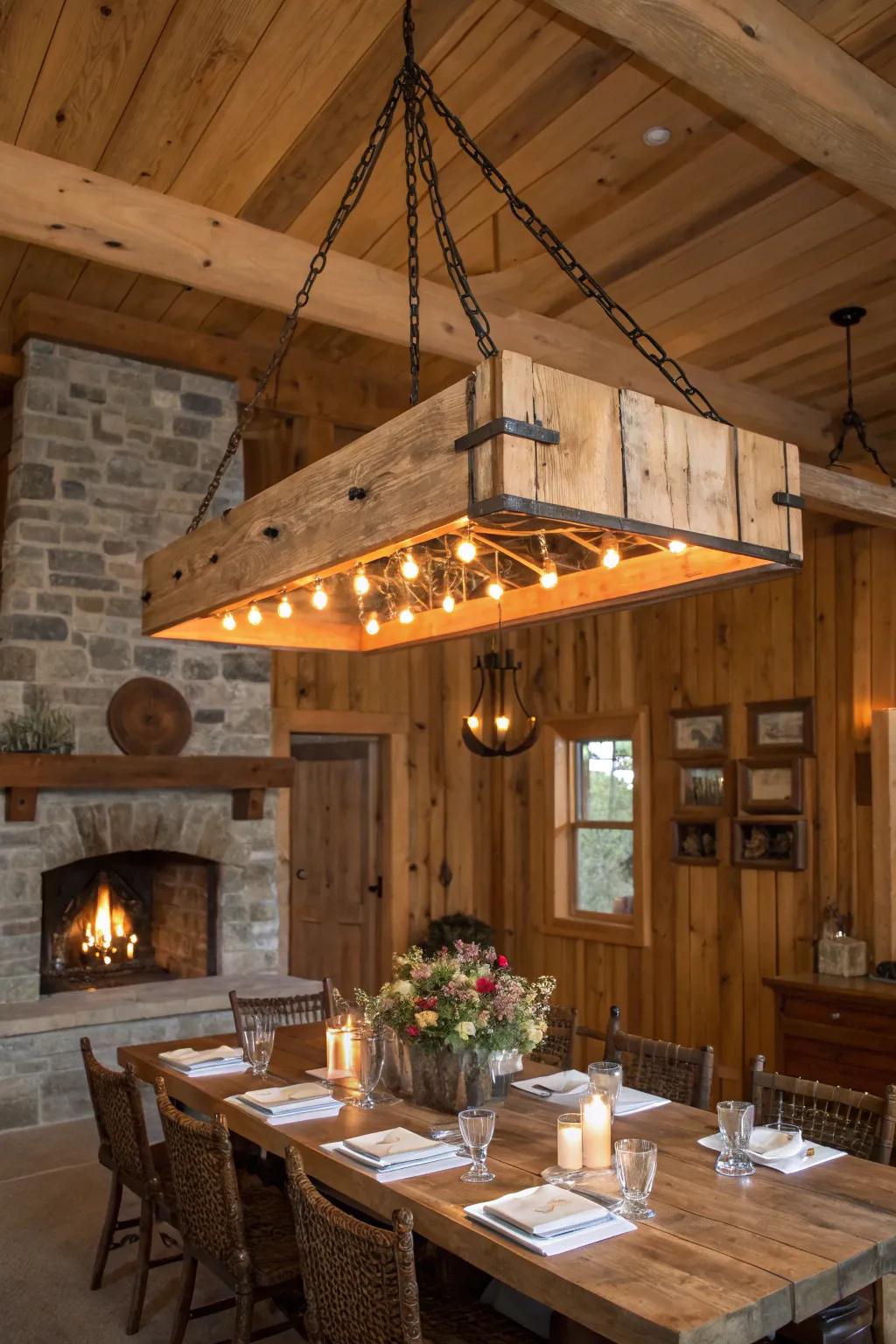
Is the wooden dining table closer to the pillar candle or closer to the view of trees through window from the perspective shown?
the pillar candle

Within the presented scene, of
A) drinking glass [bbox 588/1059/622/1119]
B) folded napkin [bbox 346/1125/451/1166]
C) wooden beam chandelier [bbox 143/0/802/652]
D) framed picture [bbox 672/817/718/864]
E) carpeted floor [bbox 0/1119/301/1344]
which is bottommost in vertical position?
carpeted floor [bbox 0/1119/301/1344]

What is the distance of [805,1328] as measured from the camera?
248 centimetres

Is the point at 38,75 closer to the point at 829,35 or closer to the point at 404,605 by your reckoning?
the point at 404,605

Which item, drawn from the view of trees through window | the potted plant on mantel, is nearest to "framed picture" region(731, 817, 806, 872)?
the view of trees through window

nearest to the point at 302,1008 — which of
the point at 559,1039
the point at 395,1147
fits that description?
the point at 559,1039

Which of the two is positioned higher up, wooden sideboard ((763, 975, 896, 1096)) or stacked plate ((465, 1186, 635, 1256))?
stacked plate ((465, 1186, 635, 1256))

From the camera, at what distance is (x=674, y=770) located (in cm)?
605

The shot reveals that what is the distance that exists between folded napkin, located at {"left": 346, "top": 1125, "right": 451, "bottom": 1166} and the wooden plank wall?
313 centimetres

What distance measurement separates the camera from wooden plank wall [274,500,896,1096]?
210 inches

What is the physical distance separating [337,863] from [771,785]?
2565mm

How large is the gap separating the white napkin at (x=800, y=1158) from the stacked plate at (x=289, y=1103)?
3.21ft

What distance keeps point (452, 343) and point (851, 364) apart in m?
1.81

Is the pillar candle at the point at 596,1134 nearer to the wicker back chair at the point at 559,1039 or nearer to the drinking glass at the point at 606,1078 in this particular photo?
the drinking glass at the point at 606,1078

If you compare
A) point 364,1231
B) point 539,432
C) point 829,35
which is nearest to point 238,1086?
point 364,1231
